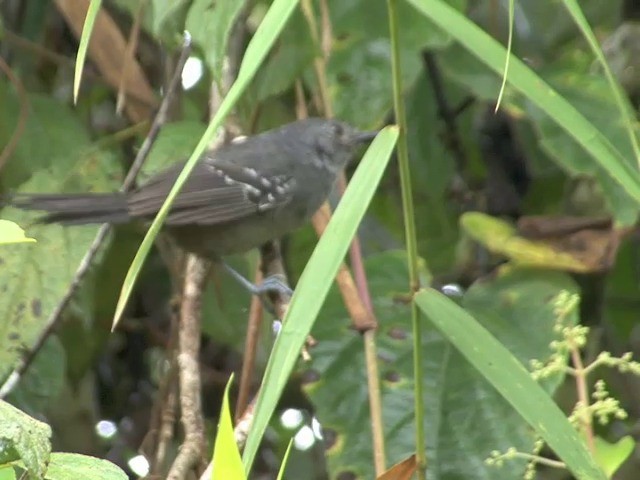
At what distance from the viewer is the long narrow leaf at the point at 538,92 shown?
1.24 metres

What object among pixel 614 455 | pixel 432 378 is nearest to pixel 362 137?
pixel 432 378

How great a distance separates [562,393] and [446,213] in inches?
20.6

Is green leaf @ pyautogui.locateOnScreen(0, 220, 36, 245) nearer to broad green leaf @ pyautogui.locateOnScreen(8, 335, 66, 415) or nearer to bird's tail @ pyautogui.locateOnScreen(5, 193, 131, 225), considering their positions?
bird's tail @ pyautogui.locateOnScreen(5, 193, 131, 225)

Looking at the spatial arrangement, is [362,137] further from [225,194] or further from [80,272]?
[80,272]

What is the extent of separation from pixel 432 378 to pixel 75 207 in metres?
0.77

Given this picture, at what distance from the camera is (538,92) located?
1.28 meters

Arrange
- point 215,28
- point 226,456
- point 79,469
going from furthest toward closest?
point 215,28 → point 79,469 → point 226,456

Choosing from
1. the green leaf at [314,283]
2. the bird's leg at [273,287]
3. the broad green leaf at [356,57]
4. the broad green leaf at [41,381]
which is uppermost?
the broad green leaf at [356,57]

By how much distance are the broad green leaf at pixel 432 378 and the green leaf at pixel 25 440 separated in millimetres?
910

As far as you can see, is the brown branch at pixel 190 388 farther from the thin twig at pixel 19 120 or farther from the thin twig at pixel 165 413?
the thin twig at pixel 19 120

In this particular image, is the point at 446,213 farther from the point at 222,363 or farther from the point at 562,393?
the point at 222,363

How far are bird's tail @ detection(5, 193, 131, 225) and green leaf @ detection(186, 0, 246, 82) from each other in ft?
2.07

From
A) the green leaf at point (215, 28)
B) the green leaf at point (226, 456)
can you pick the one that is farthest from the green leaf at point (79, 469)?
the green leaf at point (215, 28)

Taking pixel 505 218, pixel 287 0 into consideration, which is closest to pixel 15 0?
pixel 505 218
